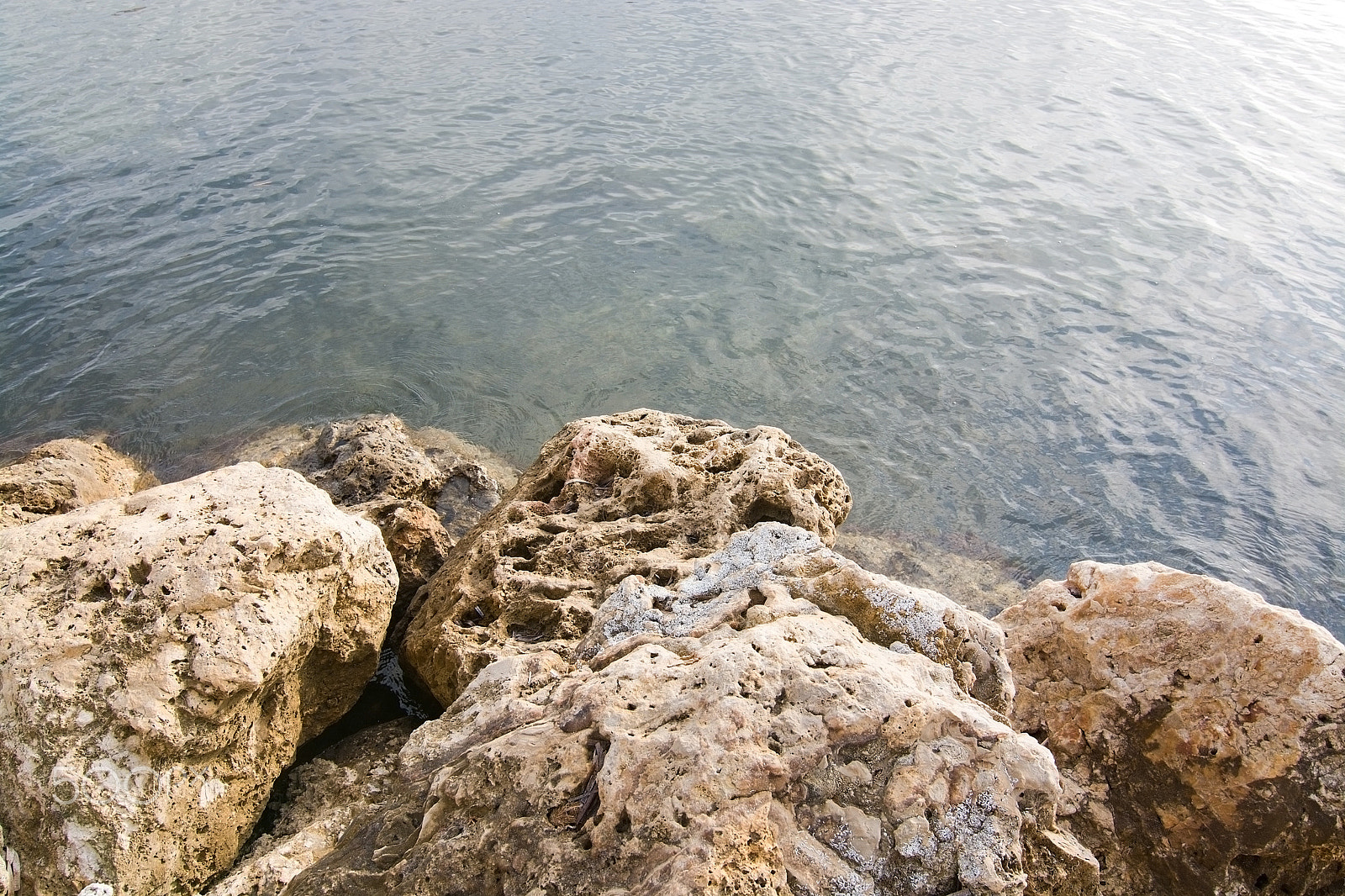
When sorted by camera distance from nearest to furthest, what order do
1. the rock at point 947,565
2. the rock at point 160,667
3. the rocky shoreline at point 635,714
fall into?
the rocky shoreline at point 635,714 → the rock at point 160,667 → the rock at point 947,565

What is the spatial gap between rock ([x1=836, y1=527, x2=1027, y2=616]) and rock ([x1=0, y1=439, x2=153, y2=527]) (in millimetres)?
5710

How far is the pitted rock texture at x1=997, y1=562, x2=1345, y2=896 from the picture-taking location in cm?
307

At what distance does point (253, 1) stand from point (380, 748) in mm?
20411

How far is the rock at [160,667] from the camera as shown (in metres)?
3.29

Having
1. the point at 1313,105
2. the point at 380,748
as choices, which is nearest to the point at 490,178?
the point at 380,748

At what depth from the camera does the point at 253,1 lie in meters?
19.2

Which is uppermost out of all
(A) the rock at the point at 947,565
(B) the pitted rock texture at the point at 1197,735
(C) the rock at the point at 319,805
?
(B) the pitted rock texture at the point at 1197,735

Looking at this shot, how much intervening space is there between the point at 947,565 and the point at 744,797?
4982 mm

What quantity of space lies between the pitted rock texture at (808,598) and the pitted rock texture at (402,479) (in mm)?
2117

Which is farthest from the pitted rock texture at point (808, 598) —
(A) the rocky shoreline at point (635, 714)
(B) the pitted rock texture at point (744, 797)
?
(B) the pitted rock texture at point (744, 797)

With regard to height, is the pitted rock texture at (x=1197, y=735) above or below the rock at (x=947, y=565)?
above

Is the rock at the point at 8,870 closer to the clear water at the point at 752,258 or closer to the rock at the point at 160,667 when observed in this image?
the rock at the point at 160,667

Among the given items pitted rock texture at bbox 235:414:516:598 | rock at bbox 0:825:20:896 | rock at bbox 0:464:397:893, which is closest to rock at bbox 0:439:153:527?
pitted rock texture at bbox 235:414:516:598

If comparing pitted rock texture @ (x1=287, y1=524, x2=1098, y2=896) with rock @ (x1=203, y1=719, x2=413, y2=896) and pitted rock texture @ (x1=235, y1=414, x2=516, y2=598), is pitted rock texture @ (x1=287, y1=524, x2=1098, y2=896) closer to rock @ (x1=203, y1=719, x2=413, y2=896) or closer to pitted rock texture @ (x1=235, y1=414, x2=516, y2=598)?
rock @ (x1=203, y1=719, x2=413, y2=896)
